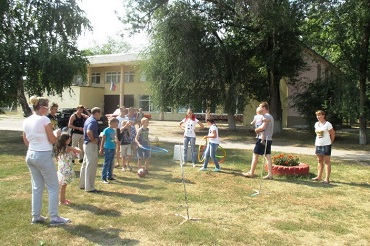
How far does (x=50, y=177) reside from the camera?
5.08m

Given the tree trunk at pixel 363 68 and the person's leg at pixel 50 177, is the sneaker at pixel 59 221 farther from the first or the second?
the tree trunk at pixel 363 68

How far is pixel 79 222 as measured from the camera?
17.5 feet

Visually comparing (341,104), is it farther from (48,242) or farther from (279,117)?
(48,242)

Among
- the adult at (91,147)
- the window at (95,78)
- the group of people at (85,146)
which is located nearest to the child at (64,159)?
the group of people at (85,146)

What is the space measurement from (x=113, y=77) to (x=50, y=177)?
123 feet

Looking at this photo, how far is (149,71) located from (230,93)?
503 cm

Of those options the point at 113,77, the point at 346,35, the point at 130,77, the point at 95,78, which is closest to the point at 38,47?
the point at 346,35

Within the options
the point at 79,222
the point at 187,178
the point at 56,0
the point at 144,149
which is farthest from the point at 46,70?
the point at 79,222

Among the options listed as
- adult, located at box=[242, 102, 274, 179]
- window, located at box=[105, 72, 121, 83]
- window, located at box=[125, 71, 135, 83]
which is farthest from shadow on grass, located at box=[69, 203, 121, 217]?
window, located at box=[105, 72, 121, 83]

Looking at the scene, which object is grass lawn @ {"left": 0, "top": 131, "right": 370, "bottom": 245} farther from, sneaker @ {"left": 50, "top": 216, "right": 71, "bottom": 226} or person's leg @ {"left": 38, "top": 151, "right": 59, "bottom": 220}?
person's leg @ {"left": 38, "top": 151, "right": 59, "bottom": 220}

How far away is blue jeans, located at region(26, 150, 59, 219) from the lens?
197 inches

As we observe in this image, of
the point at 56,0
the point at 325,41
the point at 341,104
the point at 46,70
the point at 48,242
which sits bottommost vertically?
the point at 48,242

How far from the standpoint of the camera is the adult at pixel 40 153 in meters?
4.96

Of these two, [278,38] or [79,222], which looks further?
[278,38]
